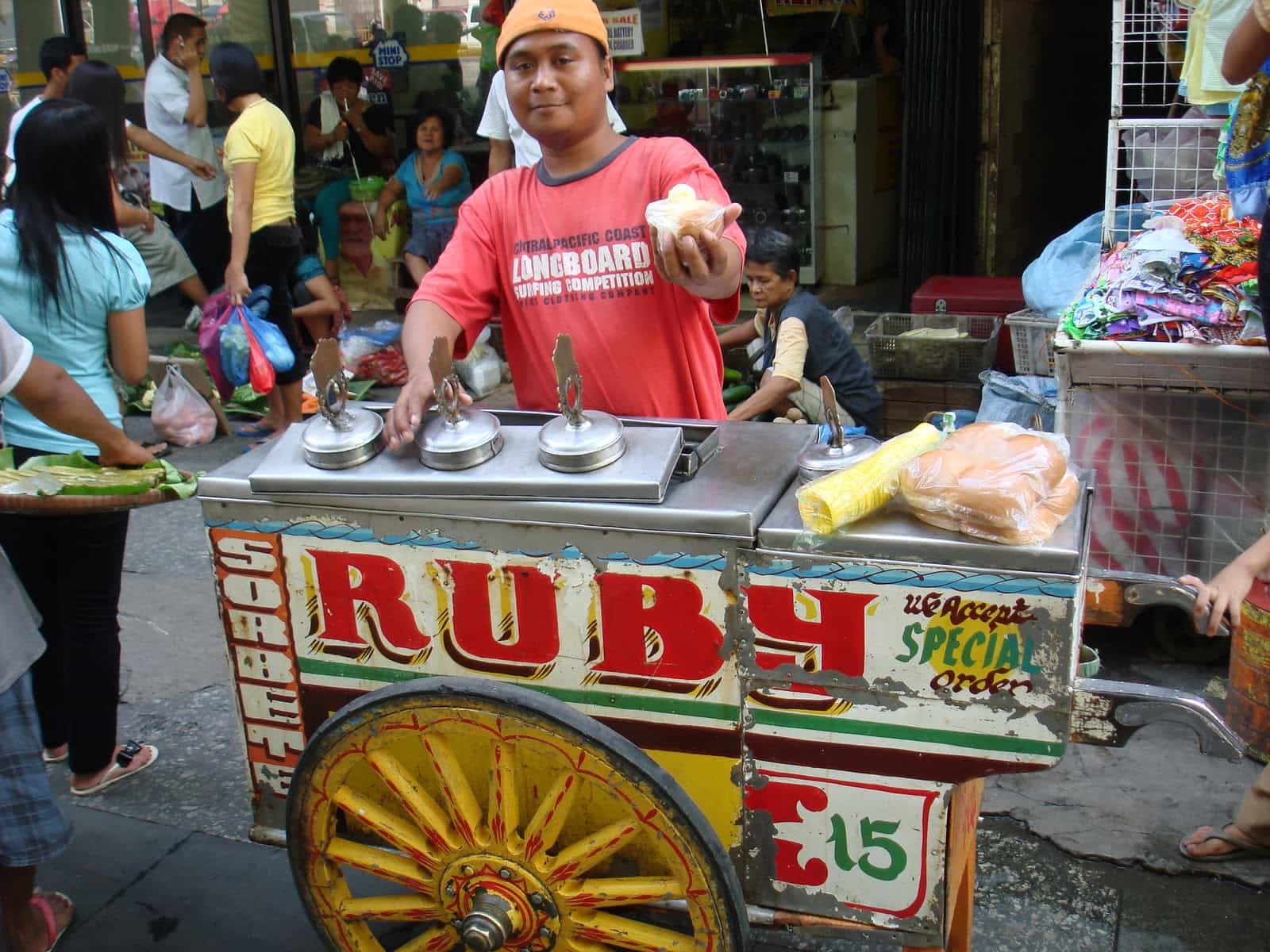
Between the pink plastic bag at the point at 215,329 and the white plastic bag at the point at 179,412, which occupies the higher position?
the pink plastic bag at the point at 215,329

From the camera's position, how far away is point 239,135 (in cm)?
567

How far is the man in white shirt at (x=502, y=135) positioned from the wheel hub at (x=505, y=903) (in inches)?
161

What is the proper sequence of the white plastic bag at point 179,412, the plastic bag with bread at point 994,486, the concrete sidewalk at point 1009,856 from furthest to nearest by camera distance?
the white plastic bag at point 179,412, the concrete sidewalk at point 1009,856, the plastic bag with bread at point 994,486

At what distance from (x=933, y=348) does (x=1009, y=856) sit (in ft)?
8.48

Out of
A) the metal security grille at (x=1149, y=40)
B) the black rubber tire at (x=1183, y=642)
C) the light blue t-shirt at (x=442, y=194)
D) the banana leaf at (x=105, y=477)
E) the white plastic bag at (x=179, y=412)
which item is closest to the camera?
the banana leaf at (x=105, y=477)

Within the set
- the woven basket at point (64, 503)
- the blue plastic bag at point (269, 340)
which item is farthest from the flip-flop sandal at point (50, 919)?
the blue plastic bag at point (269, 340)

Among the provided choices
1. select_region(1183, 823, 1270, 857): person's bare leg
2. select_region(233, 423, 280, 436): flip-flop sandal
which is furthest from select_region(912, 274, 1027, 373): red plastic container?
select_region(233, 423, 280, 436): flip-flop sandal

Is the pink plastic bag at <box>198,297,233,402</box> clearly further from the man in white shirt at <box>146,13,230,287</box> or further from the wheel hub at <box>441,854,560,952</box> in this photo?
the wheel hub at <box>441,854,560,952</box>

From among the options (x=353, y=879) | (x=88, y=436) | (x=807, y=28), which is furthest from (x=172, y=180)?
(x=353, y=879)

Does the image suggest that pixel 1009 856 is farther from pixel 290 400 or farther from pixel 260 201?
pixel 260 201

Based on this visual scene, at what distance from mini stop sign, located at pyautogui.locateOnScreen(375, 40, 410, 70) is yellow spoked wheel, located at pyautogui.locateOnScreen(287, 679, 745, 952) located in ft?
22.9

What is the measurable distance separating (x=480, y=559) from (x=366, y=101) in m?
6.88

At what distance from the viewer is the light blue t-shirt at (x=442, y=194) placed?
23.2 ft

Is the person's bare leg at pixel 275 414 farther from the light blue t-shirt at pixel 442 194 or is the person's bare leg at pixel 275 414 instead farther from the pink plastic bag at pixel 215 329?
the light blue t-shirt at pixel 442 194
